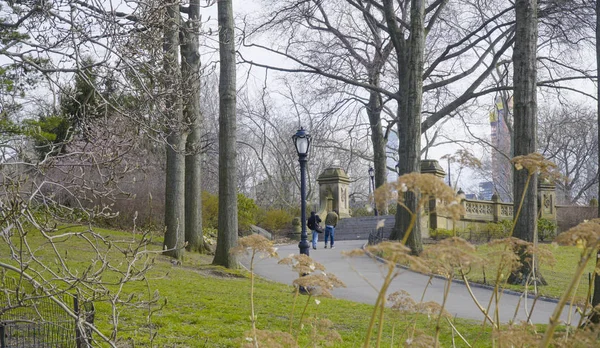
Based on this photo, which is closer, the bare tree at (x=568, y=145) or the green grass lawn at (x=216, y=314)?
the green grass lawn at (x=216, y=314)

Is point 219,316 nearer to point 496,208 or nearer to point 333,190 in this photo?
point 333,190

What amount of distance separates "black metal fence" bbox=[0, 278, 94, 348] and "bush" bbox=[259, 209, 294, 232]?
Answer: 25.1 m

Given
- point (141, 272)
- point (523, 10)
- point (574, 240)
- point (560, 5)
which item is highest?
point (560, 5)

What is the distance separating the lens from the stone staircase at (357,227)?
2948cm

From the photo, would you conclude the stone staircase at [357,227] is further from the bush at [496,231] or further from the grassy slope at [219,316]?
the grassy slope at [219,316]

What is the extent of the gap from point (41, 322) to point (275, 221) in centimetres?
3024

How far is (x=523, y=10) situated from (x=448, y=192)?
13322 mm

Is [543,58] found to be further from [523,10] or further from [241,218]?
[241,218]

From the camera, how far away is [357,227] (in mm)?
31562

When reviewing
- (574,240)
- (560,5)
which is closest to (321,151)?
(560,5)

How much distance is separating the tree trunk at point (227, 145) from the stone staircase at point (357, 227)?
13588mm

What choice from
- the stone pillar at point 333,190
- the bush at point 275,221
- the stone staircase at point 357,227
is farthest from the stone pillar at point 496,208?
the bush at point 275,221

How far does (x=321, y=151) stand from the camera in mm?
53562

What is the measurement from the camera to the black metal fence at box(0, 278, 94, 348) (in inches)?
143
